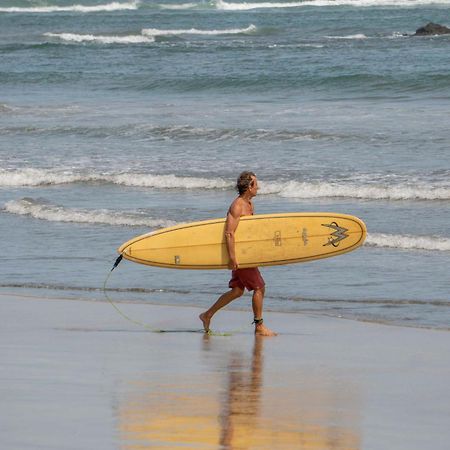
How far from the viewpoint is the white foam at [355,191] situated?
1512cm

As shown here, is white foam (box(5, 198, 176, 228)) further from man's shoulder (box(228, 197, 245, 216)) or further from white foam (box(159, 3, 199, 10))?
white foam (box(159, 3, 199, 10))

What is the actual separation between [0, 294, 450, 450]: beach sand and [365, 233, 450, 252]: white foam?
290 centimetres

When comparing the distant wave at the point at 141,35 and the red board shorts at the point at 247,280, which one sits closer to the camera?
the red board shorts at the point at 247,280

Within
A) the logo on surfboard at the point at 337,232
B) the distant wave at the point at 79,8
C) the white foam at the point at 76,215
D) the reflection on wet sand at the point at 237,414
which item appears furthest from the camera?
the distant wave at the point at 79,8

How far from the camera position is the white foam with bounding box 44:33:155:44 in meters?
46.2

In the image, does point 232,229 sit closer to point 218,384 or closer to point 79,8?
point 218,384

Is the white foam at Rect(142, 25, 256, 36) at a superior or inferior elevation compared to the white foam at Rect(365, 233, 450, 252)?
inferior

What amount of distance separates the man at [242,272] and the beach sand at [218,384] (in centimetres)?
20

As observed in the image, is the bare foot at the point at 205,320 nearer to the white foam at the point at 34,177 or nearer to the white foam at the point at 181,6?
the white foam at the point at 34,177

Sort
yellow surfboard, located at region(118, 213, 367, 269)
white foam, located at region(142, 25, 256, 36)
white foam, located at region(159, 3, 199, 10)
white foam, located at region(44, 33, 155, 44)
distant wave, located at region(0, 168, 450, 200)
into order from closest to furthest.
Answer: yellow surfboard, located at region(118, 213, 367, 269) → distant wave, located at region(0, 168, 450, 200) → white foam, located at region(44, 33, 155, 44) → white foam, located at region(142, 25, 256, 36) → white foam, located at region(159, 3, 199, 10)

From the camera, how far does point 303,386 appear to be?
23.1 feet

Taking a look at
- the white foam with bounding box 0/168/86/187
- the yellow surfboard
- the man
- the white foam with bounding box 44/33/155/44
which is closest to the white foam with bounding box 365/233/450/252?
the yellow surfboard

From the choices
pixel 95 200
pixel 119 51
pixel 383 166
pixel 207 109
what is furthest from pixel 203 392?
pixel 119 51

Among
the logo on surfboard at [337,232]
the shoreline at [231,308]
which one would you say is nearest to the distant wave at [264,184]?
the shoreline at [231,308]
